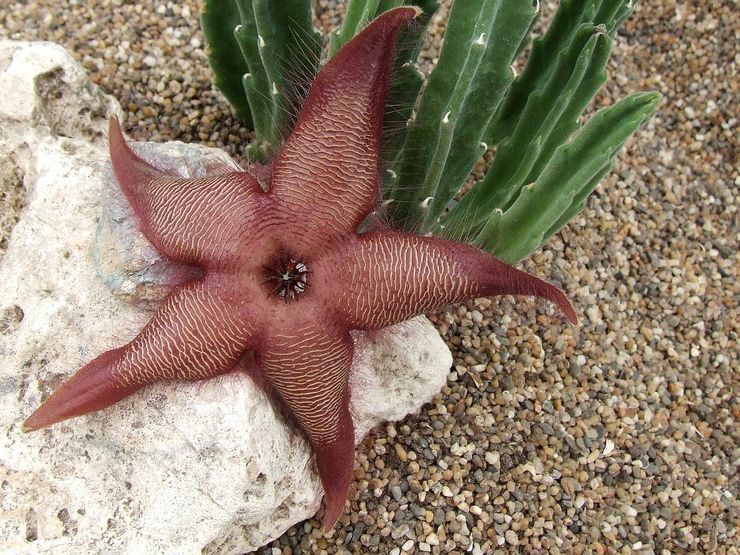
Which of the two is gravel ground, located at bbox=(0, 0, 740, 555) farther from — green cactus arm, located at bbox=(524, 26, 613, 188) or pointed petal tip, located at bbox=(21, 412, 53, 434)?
pointed petal tip, located at bbox=(21, 412, 53, 434)

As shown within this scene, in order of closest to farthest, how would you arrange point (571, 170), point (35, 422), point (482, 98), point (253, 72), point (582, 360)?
1. point (35, 422)
2. point (571, 170)
3. point (482, 98)
4. point (253, 72)
5. point (582, 360)

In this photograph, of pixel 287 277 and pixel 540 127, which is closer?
pixel 287 277

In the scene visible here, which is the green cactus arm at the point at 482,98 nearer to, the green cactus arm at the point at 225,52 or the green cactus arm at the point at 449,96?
the green cactus arm at the point at 449,96

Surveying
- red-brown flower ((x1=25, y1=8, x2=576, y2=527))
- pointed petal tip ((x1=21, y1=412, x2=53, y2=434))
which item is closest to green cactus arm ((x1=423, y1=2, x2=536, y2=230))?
red-brown flower ((x1=25, y1=8, x2=576, y2=527))

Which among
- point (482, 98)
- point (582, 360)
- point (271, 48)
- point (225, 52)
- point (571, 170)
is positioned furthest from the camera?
point (582, 360)

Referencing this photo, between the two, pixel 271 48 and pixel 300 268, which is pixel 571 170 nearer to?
pixel 300 268

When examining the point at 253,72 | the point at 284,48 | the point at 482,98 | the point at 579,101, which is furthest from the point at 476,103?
the point at 253,72

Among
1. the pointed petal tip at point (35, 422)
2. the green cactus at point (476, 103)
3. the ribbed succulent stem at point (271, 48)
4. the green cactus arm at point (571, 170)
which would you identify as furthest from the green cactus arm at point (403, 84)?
the pointed petal tip at point (35, 422)
